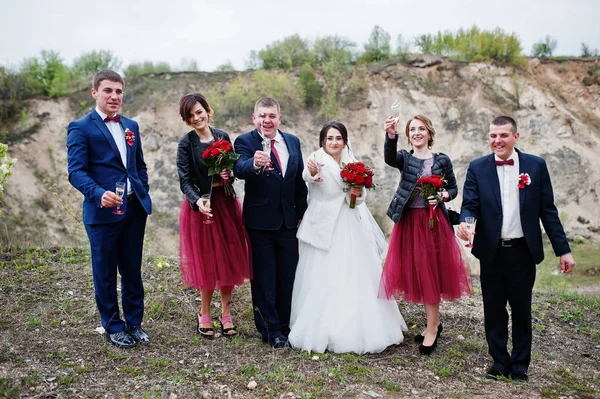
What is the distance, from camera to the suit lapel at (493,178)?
15.6 feet

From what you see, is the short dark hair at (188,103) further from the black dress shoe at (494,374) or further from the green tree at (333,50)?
the green tree at (333,50)

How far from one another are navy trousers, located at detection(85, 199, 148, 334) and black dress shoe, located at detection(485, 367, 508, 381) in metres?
3.69

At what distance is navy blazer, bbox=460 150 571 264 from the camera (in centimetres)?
461

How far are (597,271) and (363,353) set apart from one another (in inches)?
400

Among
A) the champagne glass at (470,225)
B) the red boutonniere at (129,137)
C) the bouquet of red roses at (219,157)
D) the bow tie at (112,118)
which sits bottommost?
the champagne glass at (470,225)

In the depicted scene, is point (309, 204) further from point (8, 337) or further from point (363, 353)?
point (8, 337)

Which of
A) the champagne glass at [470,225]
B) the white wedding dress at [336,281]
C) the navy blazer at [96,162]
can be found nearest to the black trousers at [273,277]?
the white wedding dress at [336,281]

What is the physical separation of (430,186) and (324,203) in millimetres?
1161

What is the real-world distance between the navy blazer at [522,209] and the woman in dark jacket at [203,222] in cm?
248

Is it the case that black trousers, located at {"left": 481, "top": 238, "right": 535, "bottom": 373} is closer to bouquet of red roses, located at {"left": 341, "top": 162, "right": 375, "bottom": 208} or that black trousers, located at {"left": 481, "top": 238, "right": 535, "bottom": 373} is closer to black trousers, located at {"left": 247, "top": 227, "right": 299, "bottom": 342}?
bouquet of red roses, located at {"left": 341, "top": 162, "right": 375, "bottom": 208}

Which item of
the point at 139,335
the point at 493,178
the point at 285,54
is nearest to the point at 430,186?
the point at 493,178

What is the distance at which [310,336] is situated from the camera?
518 centimetres

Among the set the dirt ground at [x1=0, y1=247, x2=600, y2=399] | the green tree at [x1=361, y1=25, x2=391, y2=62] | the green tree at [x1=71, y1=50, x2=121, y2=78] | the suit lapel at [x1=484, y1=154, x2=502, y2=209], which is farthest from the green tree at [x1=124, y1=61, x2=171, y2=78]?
the suit lapel at [x1=484, y1=154, x2=502, y2=209]

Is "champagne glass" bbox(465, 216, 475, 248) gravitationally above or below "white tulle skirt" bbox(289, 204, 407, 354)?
above
